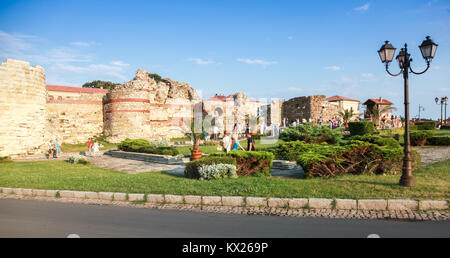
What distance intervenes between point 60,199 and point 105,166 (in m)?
6.67

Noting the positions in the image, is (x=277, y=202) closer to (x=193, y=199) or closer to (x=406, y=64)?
(x=193, y=199)

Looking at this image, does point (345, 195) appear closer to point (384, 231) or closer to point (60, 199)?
point (384, 231)

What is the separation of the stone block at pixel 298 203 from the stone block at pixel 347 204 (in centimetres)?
67

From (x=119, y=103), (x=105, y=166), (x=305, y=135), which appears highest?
(x=119, y=103)

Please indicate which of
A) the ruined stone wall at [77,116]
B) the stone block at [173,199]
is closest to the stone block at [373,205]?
the stone block at [173,199]

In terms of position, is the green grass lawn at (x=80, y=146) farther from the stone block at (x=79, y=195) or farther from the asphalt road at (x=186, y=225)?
the asphalt road at (x=186, y=225)

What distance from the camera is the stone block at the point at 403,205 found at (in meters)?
6.08

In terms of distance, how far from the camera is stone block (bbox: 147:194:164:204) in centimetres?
736

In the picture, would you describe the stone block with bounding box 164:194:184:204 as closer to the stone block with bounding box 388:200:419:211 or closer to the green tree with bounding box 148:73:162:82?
the stone block with bounding box 388:200:419:211

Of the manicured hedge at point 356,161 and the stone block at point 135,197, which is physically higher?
the manicured hedge at point 356,161
